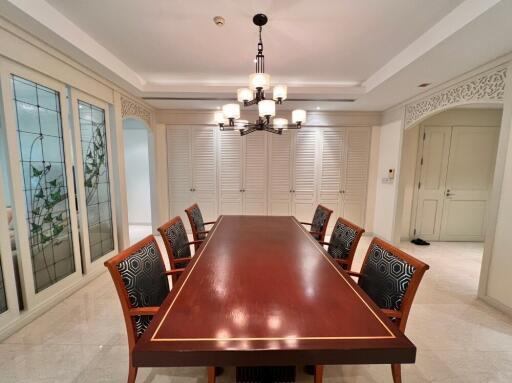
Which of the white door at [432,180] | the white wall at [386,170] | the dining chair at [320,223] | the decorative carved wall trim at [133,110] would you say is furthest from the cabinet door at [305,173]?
the decorative carved wall trim at [133,110]

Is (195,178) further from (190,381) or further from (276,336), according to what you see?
(276,336)

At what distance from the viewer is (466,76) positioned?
8.20 feet

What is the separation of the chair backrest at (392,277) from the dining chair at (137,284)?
127 cm

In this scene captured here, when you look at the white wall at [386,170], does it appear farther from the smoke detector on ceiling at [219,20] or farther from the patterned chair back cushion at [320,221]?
the smoke detector on ceiling at [219,20]

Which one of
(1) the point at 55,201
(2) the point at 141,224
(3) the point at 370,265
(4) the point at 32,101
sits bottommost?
(2) the point at 141,224

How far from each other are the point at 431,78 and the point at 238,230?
2.86 metres

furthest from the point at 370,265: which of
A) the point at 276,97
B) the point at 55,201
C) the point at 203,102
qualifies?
the point at 203,102

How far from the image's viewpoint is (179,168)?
4.39m

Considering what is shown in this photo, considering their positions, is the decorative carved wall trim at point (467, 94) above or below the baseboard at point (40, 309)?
above

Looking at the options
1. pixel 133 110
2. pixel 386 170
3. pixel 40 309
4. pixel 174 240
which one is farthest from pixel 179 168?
pixel 386 170

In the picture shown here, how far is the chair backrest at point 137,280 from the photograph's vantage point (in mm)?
1150

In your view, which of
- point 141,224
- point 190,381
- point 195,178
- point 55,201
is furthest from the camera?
point 141,224

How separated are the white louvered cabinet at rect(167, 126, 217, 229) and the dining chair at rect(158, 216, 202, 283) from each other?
2.32 meters

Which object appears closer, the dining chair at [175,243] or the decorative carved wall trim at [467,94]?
the dining chair at [175,243]
